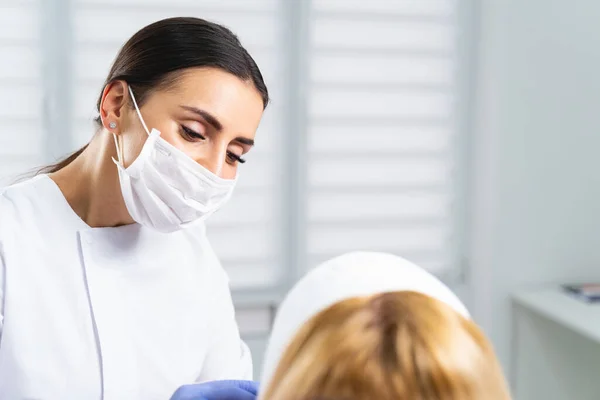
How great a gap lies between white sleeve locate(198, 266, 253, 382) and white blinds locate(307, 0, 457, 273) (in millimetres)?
942

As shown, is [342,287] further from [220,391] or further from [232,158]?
[232,158]

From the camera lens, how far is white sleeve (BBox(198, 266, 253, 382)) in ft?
3.64

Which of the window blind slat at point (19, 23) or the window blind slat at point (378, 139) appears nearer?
the window blind slat at point (19, 23)

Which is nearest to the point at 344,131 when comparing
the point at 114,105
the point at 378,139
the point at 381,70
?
the point at 378,139

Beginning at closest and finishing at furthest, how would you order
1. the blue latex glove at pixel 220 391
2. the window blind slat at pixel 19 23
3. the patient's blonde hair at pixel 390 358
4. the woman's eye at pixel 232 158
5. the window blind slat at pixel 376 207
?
the patient's blonde hair at pixel 390 358
the blue latex glove at pixel 220 391
the woman's eye at pixel 232 158
the window blind slat at pixel 19 23
the window blind slat at pixel 376 207

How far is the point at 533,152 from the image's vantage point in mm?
2137

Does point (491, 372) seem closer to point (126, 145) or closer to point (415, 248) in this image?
point (126, 145)

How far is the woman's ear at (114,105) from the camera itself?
3.31ft

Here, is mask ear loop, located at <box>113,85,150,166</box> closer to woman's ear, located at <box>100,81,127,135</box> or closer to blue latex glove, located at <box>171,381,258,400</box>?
woman's ear, located at <box>100,81,127,135</box>

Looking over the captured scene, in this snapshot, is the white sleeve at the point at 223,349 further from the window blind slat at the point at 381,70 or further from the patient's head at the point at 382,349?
the window blind slat at the point at 381,70

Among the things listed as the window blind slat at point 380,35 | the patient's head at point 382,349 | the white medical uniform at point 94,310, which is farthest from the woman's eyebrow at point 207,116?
the window blind slat at point 380,35

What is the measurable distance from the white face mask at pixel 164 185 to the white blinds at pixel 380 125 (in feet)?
3.46

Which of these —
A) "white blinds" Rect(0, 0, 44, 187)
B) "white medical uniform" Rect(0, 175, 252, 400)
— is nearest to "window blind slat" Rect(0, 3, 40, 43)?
"white blinds" Rect(0, 0, 44, 187)

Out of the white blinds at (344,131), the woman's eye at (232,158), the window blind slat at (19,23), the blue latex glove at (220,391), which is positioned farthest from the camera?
the white blinds at (344,131)
